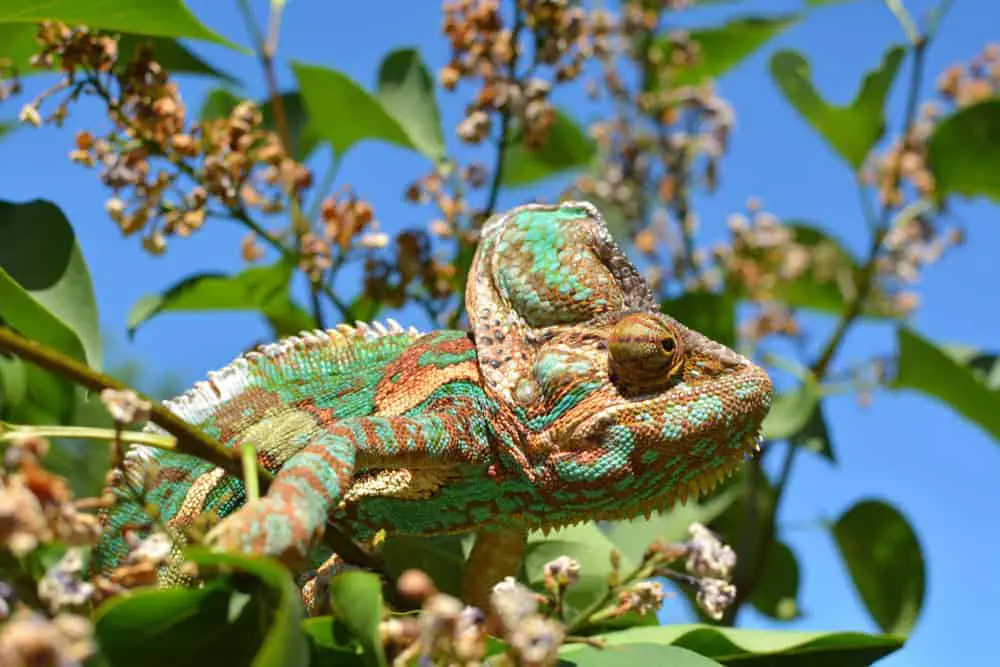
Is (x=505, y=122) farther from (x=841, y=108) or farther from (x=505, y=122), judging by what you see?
(x=841, y=108)

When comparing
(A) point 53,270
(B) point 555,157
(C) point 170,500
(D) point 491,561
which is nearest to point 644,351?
(D) point 491,561

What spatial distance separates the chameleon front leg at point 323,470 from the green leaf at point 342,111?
101 centimetres

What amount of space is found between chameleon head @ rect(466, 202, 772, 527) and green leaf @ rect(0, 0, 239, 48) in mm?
566

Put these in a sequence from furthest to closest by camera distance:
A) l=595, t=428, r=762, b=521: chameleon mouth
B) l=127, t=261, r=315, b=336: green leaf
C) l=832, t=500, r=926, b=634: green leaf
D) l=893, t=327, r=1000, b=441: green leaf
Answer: l=832, t=500, r=926, b=634: green leaf, l=893, t=327, r=1000, b=441: green leaf, l=127, t=261, r=315, b=336: green leaf, l=595, t=428, r=762, b=521: chameleon mouth

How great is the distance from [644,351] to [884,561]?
5.10 ft

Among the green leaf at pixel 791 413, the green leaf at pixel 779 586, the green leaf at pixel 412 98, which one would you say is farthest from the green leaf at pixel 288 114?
the green leaf at pixel 779 586

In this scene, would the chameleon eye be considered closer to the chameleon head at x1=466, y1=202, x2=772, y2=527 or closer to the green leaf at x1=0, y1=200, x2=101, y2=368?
the chameleon head at x1=466, y1=202, x2=772, y2=527

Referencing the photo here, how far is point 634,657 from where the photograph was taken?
1283mm

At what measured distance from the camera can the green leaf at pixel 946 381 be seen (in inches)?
102

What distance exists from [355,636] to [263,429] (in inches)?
27.0

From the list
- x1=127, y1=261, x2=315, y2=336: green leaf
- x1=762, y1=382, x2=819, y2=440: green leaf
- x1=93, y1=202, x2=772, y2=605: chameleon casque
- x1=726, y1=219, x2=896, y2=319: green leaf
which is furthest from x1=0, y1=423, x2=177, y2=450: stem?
x1=726, y1=219, x2=896, y2=319: green leaf

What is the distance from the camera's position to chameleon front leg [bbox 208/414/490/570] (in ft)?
3.64

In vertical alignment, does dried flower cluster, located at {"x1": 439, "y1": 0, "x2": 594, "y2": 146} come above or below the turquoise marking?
above

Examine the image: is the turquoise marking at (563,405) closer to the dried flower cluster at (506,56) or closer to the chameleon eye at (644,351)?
the chameleon eye at (644,351)
